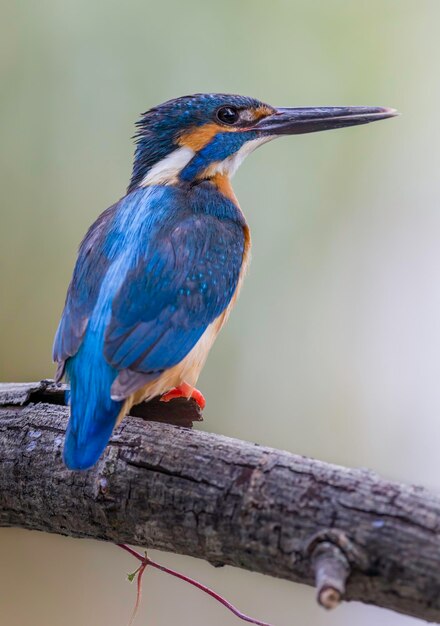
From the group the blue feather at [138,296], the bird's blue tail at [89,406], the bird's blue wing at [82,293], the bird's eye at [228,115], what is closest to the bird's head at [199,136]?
the bird's eye at [228,115]

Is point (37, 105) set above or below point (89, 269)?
above

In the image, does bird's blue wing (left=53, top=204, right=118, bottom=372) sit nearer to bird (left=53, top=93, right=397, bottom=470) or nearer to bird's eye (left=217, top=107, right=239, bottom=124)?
bird (left=53, top=93, right=397, bottom=470)

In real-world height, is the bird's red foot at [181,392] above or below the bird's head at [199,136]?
below

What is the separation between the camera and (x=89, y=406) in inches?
89.2

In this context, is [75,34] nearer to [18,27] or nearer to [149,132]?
[18,27]

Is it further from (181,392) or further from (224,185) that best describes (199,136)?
(181,392)

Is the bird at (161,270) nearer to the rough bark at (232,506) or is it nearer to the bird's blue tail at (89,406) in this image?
the bird's blue tail at (89,406)

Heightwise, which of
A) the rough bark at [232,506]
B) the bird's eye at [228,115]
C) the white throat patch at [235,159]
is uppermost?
the bird's eye at [228,115]

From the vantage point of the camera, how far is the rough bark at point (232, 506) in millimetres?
1716

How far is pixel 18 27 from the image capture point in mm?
5203

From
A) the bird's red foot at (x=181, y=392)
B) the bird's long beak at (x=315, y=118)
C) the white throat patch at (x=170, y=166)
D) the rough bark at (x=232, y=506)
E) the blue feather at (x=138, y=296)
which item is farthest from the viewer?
the bird's long beak at (x=315, y=118)

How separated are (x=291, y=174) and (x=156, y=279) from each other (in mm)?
2642

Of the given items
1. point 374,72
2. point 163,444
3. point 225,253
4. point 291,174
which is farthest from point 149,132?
point 374,72

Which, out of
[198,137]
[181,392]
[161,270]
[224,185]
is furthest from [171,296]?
[198,137]
